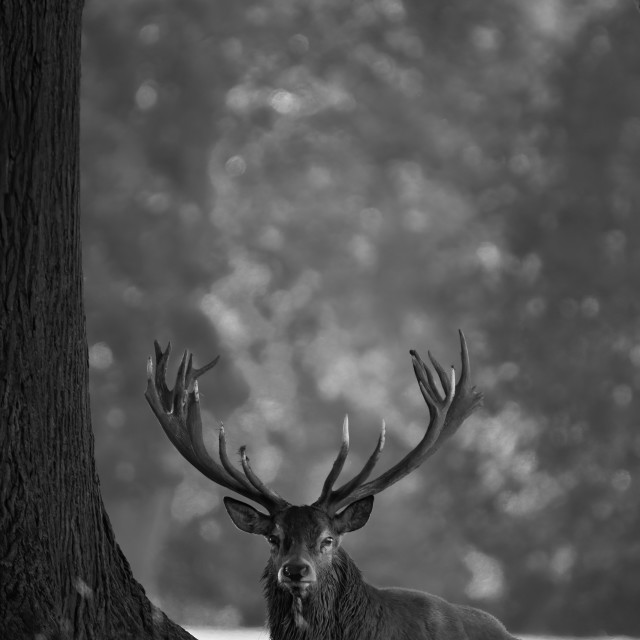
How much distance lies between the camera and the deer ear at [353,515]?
14.4ft

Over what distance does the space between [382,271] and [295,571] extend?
657 cm

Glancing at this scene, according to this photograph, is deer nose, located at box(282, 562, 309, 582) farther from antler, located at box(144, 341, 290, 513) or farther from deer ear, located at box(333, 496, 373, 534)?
antler, located at box(144, 341, 290, 513)

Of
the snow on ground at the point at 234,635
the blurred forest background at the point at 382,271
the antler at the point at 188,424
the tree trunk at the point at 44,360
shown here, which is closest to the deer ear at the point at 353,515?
the antler at the point at 188,424

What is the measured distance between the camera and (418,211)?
10633mm

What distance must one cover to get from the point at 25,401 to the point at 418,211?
295 inches

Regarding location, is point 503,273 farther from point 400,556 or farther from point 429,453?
point 429,453

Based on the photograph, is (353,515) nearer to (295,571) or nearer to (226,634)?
(295,571)

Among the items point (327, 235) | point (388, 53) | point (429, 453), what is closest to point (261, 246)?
point (327, 235)

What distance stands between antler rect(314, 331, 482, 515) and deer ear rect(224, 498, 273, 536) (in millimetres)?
201

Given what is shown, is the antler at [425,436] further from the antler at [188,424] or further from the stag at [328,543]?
the antler at [188,424]

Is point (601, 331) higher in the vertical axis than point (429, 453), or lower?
higher

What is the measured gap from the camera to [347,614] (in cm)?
433

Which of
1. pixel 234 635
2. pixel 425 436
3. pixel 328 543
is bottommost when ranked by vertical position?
pixel 328 543

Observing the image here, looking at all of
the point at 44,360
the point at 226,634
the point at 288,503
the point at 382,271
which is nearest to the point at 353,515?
the point at 288,503
